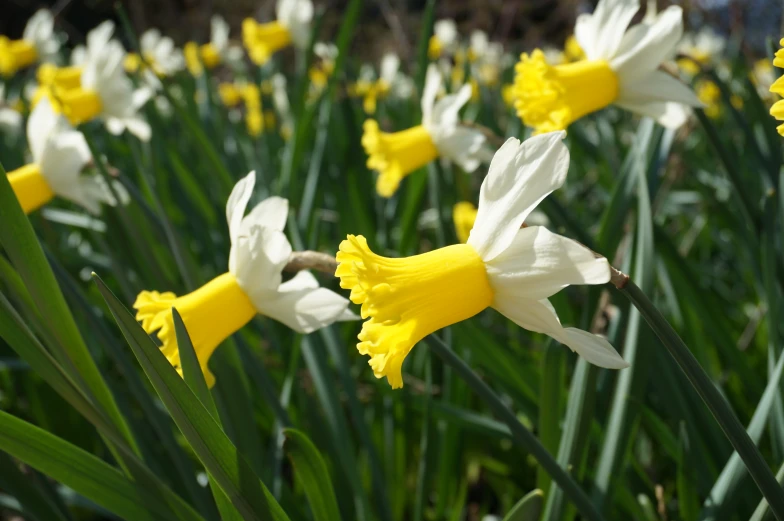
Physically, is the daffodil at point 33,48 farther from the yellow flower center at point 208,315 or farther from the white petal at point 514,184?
the white petal at point 514,184

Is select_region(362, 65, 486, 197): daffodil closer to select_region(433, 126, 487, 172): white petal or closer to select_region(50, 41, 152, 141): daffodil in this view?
select_region(433, 126, 487, 172): white petal

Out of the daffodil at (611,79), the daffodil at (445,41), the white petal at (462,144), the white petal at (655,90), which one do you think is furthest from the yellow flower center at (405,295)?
the daffodil at (445,41)

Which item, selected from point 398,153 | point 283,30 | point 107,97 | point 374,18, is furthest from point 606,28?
point 374,18

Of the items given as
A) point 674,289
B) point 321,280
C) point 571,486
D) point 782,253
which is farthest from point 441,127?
point 571,486

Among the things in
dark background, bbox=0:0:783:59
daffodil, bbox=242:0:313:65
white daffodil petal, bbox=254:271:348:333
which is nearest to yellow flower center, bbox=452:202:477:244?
white daffodil petal, bbox=254:271:348:333

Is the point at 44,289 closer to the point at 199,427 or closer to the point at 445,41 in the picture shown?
the point at 199,427

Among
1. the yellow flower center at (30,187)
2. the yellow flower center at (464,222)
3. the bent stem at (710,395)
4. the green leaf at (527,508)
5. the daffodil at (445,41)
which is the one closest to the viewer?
the bent stem at (710,395)
